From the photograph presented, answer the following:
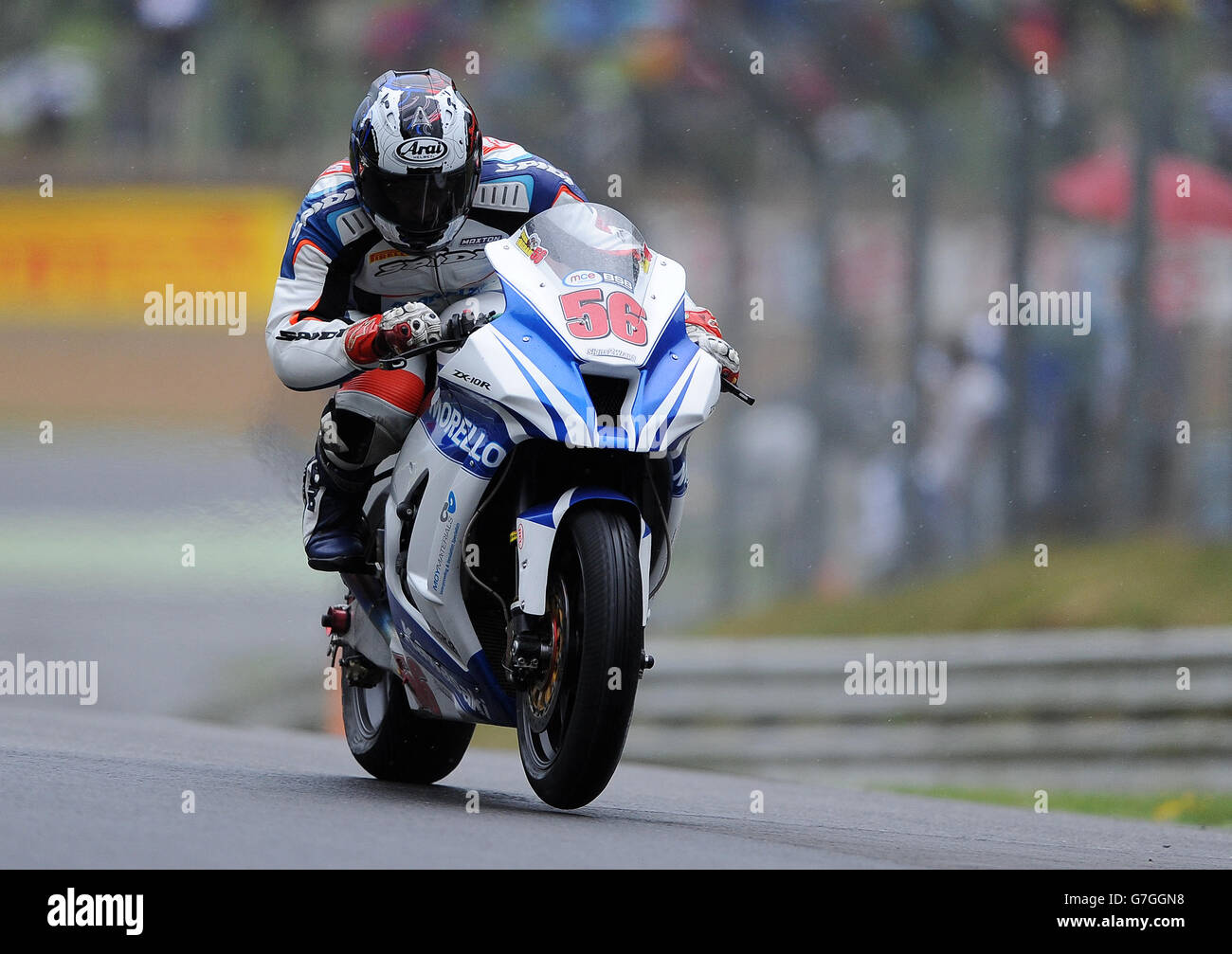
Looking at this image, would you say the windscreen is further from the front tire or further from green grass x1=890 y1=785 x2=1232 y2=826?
green grass x1=890 y1=785 x2=1232 y2=826

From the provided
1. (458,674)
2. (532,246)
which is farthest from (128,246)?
(458,674)

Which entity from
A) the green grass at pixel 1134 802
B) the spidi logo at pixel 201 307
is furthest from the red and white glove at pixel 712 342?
the spidi logo at pixel 201 307

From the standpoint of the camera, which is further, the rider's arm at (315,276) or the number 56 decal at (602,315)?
the rider's arm at (315,276)

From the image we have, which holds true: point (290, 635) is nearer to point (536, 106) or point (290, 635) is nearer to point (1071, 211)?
point (536, 106)

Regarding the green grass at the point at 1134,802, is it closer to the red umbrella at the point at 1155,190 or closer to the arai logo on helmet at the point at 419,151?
the red umbrella at the point at 1155,190

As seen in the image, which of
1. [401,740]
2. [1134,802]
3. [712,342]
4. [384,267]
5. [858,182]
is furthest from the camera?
[858,182]

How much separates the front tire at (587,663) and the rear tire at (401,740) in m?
1.14

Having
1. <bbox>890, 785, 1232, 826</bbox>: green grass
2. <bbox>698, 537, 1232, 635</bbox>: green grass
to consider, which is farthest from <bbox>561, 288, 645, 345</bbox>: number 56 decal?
<bbox>698, 537, 1232, 635</bbox>: green grass

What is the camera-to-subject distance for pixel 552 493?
5230 millimetres

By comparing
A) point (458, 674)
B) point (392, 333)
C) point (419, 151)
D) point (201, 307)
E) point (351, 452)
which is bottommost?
point (458, 674)

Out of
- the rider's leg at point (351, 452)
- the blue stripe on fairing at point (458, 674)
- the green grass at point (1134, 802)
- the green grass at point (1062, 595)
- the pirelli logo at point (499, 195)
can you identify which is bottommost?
the green grass at point (1134, 802)

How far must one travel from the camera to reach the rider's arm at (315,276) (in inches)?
227

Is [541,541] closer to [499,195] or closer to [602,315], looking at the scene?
[602,315]

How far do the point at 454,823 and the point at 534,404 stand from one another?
3.30 ft
